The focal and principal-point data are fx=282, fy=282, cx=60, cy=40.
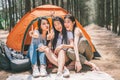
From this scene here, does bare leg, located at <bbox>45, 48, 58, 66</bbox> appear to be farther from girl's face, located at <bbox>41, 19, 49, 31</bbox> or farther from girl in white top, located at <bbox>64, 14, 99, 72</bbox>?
girl's face, located at <bbox>41, 19, 49, 31</bbox>

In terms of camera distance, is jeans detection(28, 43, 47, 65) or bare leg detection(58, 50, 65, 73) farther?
jeans detection(28, 43, 47, 65)

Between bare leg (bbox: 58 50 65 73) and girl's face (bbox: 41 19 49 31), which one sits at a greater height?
girl's face (bbox: 41 19 49 31)

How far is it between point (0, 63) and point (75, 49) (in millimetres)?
2223

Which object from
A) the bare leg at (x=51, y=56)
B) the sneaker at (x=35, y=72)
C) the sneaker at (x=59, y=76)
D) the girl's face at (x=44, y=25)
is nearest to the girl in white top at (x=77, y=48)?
the bare leg at (x=51, y=56)

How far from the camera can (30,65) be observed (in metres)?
8.16

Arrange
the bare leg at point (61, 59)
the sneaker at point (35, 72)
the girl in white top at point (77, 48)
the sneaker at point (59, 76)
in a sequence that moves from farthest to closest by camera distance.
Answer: the girl in white top at point (77, 48) < the bare leg at point (61, 59) < the sneaker at point (35, 72) < the sneaker at point (59, 76)

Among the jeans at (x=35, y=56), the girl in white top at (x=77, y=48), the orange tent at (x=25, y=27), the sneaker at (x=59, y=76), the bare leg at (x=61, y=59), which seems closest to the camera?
the sneaker at (x=59, y=76)

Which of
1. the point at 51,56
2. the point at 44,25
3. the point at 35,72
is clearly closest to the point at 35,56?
the point at 51,56

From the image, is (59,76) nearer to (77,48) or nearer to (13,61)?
(77,48)

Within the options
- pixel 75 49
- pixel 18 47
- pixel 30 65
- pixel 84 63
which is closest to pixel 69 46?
pixel 75 49

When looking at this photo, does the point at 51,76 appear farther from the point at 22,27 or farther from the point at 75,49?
the point at 22,27

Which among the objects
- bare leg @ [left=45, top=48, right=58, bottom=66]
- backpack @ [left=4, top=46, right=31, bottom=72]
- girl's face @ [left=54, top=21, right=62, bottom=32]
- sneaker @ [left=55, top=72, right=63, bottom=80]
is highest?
girl's face @ [left=54, top=21, right=62, bottom=32]

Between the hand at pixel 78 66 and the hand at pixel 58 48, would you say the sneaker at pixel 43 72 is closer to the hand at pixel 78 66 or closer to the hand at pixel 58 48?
the hand at pixel 58 48

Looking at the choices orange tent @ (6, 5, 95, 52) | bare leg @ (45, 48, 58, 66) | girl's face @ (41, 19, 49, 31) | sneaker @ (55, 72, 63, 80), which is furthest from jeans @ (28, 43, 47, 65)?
orange tent @ (6, 5, 95, 52)
